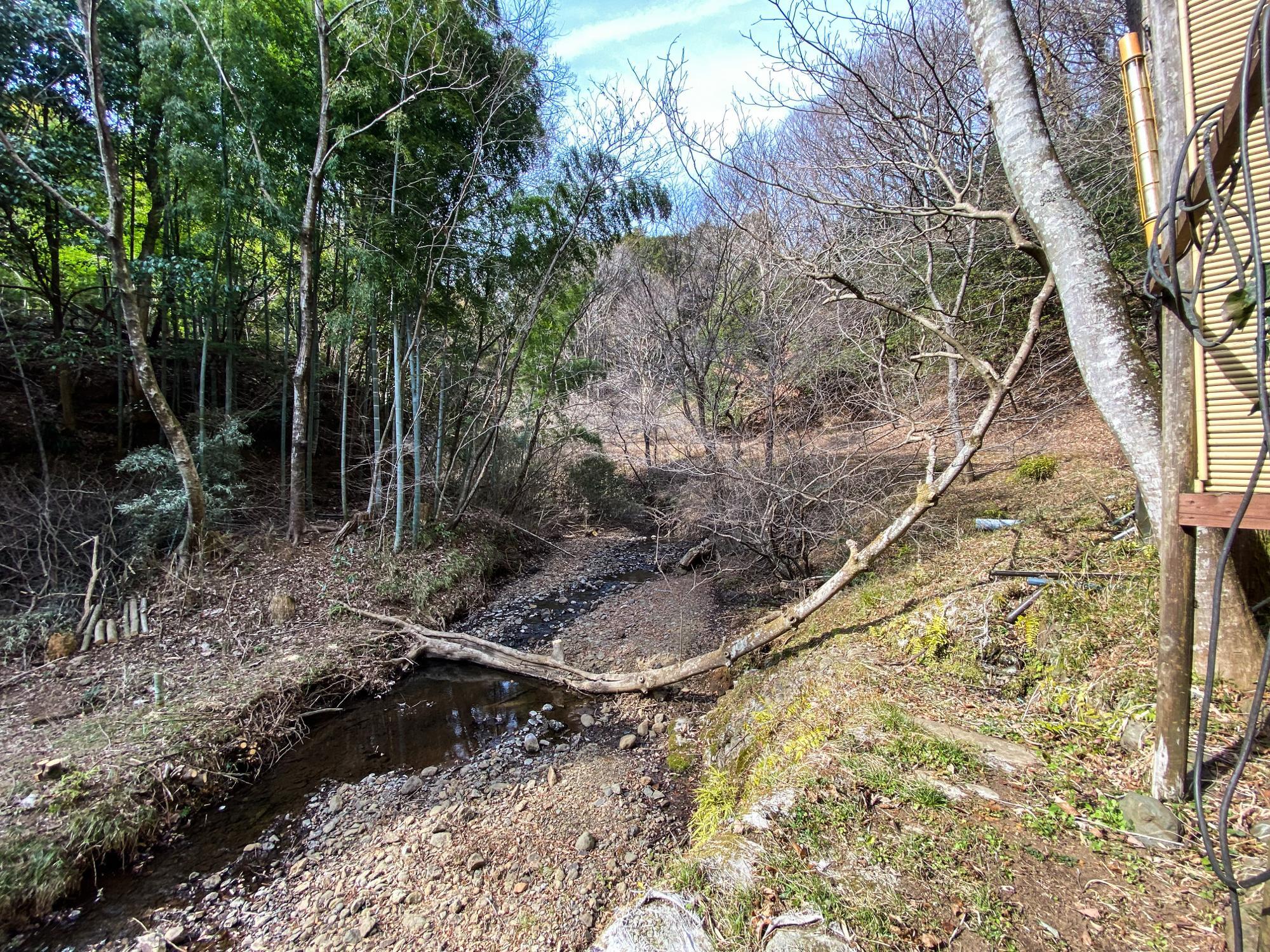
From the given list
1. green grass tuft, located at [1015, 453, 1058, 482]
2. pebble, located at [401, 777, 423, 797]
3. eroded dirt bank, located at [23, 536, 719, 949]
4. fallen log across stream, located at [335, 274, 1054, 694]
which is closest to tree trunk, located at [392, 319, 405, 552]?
fallen log across stream, located at [335, 274, 1054, 694]

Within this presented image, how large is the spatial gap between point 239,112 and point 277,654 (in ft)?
20.4

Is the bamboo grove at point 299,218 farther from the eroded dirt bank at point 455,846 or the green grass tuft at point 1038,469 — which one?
the green grass tuft at point 1038,469

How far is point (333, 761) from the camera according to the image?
380cm

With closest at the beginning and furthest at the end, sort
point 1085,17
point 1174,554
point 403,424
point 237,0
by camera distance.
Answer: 1. point 1174,554
2. point 1085,17
3. point 237,0
4. point 403,424

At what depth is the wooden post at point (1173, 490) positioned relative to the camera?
5.40 ft

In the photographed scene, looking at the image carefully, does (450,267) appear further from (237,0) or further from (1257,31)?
(1257,31)

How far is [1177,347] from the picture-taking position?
66.2 inches

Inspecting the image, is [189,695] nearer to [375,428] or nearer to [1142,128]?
[375,428]

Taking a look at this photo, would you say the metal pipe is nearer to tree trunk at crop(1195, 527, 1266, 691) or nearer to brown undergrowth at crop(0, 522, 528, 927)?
tree trunk at crop(1195, 527, 1266, 691)

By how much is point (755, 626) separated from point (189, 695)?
182 inches

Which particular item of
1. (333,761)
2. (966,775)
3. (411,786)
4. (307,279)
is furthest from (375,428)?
(966,775)

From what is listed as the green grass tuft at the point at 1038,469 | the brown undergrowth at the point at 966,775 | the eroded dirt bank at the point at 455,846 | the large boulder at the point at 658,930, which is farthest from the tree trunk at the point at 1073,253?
the green grass tuft at the point at 1038,469

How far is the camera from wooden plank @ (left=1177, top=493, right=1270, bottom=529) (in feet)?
4.86

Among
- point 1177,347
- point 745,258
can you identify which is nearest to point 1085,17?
point 745,258
